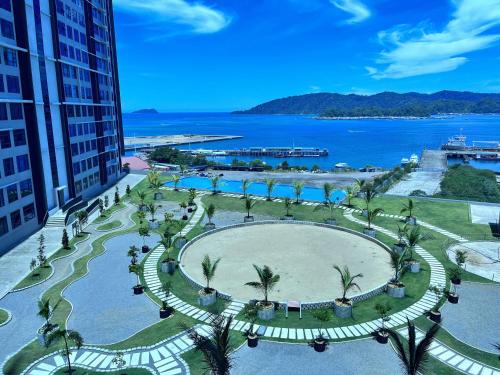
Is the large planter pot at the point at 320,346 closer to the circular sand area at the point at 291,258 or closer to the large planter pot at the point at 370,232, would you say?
the circular sand area at the point at 291,258

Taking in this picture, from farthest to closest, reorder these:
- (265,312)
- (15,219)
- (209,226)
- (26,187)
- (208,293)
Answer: (26,187) < (209,226) < (15,219) < (208,293) < (265,312)

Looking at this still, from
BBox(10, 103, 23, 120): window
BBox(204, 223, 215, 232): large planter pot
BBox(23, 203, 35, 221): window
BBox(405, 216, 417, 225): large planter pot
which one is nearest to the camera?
BBox(10, 103, 23, 120): window

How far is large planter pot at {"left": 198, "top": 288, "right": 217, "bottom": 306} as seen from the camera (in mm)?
23719

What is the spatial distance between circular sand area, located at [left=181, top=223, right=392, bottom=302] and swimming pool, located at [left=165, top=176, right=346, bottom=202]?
18.6m

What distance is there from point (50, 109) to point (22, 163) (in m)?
9.00

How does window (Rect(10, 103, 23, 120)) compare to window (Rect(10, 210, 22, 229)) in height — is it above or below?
above

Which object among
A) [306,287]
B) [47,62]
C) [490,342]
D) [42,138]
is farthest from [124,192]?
[490,342]

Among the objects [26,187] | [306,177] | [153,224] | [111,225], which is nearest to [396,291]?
[153,224]

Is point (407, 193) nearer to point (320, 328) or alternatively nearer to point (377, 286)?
point (377, 286)

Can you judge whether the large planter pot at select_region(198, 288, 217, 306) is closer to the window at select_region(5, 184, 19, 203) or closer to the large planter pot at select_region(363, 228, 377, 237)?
the large planter pot at select_region(363, 228, 377, 237)

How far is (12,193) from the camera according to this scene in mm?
36469

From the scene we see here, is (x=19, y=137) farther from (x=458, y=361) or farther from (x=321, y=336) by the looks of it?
(x=458, y=361)

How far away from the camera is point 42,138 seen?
42.5 meters

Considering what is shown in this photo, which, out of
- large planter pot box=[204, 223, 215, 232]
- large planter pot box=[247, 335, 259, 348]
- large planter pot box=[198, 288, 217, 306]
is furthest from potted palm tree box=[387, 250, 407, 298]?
large planter pot box=[204, 223, 215, 232]
